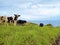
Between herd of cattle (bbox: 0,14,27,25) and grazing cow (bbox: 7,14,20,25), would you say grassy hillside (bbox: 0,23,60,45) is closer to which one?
herd of cattle (bbox: 0,14,27,25)

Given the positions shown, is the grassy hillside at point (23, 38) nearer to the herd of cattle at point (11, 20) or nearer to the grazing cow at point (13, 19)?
the herd of cattle at point (11, 20)

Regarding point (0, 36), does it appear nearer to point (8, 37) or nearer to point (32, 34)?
point (8, 37)

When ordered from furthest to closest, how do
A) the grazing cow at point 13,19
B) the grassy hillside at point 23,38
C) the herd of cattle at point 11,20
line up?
the grazing cow at point 13,19 < the herd of cattle at point 11,20 < the grassy hillside at point 23,38

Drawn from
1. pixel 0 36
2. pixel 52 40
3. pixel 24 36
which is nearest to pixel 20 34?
pixel 24 36

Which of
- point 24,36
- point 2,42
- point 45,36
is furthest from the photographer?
point 45,36

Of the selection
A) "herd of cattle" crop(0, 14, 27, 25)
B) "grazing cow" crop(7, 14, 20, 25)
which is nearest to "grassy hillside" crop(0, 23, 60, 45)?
"herd of cattle" crop(0, 14, 27, 25)

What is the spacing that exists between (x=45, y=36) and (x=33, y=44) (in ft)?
6.13

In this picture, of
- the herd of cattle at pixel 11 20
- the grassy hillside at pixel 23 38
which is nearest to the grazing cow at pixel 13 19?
the herd of cattle at pixel 11 20

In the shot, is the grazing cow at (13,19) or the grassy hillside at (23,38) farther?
the grazing cow at (13,19)

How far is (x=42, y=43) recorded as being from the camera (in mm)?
12891

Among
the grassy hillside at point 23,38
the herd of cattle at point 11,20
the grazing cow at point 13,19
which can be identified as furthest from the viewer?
the grazing cow at point 13,19

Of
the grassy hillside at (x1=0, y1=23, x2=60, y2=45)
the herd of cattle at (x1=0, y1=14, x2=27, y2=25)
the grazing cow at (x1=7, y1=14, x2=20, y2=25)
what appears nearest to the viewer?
the grassy hillside at (x1=0, y1=23, x2=60, y2=45)

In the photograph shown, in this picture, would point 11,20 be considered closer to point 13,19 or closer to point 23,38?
point 13,19

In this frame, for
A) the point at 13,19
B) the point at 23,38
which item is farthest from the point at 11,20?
the point at 23,38
